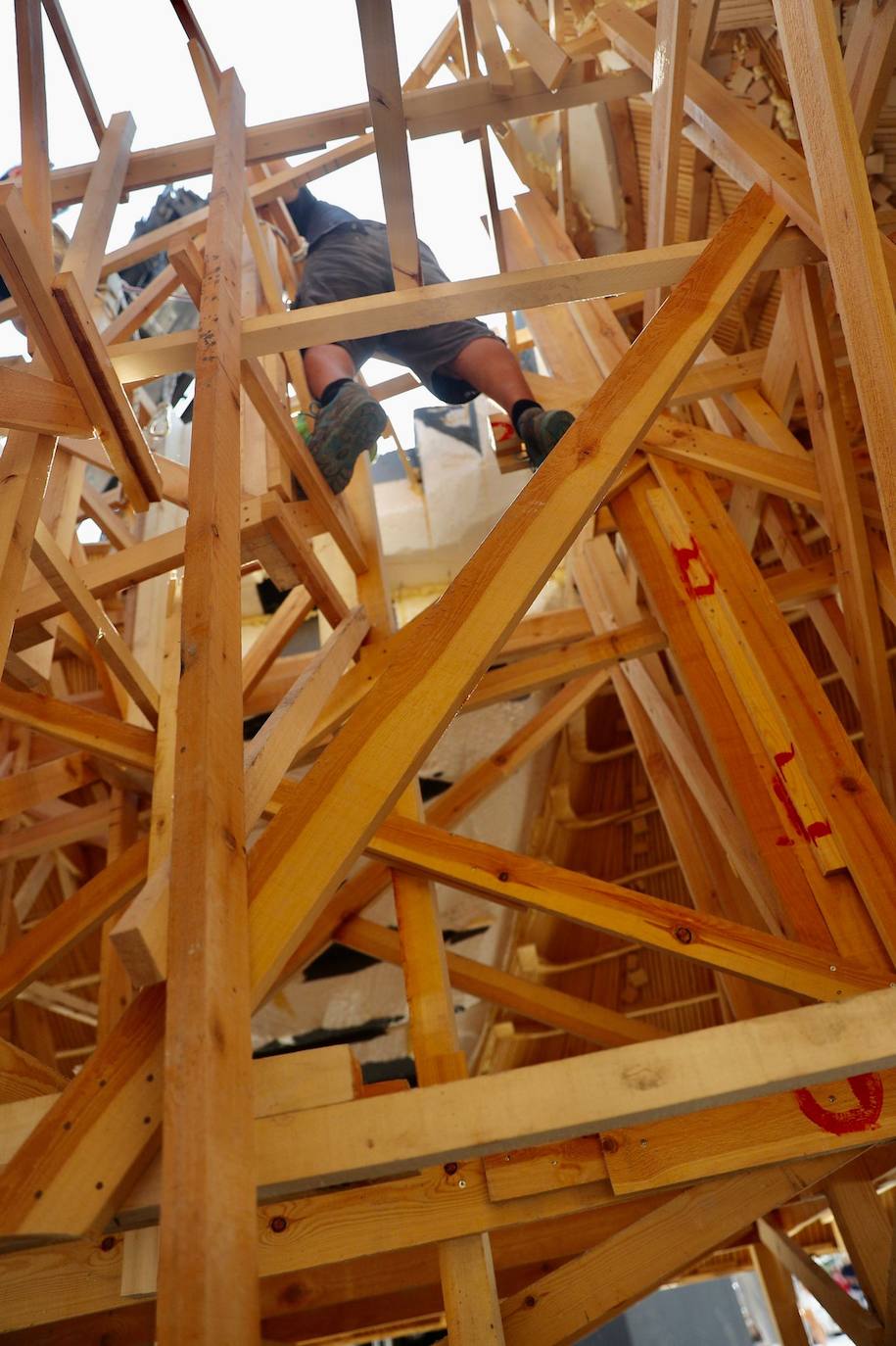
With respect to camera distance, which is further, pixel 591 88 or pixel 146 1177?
pixel 591 88

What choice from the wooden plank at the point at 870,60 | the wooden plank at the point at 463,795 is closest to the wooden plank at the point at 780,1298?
the wooden plank at the point at 463,795

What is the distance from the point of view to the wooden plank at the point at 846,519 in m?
2.97

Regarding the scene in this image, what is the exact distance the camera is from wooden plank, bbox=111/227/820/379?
2.54 meters

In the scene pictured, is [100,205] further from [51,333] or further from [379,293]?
[379,293]

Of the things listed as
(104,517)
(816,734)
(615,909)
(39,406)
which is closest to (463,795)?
(615,909)

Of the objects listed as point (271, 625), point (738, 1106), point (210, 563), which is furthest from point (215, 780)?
point (271, 625)

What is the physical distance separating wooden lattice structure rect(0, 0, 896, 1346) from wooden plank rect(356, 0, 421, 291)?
0.04 feet

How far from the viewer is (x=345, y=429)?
3193mm

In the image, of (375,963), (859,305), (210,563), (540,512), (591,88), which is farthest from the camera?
(375,963)

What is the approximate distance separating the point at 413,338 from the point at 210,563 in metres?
2.45

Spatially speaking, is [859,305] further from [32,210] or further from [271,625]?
[271,625]

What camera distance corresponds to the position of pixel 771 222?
258 cm

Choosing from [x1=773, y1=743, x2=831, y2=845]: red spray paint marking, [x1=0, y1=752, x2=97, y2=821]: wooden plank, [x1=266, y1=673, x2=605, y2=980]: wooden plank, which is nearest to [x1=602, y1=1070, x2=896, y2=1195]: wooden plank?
[x1=773, y1=743, x2=831, y2=845]: red spray paint marking

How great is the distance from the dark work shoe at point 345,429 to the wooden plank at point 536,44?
Answer: 105cm
